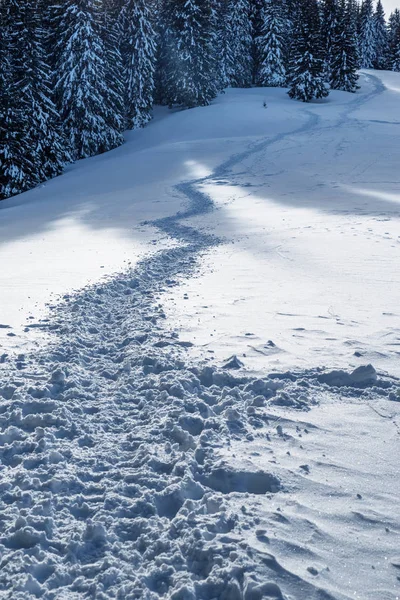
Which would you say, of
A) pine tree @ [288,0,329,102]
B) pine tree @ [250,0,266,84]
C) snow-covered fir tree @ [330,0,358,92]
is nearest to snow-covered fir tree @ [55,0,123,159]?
pine tree @ [288,0,329,102]

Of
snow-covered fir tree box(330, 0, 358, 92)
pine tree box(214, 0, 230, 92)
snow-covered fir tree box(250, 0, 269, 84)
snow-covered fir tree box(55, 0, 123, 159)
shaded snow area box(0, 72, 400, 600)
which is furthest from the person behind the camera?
snow-covered fir tree box(250, 0, 269, 84)

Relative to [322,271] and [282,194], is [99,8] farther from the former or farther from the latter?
[322,271]

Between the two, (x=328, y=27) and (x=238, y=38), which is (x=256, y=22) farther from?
(x=328, y=27)

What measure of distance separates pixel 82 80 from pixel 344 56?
24769mm

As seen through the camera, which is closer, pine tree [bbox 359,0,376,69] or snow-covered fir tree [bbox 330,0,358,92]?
snow-covered fir tree [bbox 330,0,358,92]

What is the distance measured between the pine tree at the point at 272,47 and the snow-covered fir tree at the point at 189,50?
8339 millimetres

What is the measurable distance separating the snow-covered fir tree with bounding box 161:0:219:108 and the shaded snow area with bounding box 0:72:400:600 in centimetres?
2738

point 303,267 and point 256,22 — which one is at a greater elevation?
point 256,22

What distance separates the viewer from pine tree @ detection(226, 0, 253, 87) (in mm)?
44062

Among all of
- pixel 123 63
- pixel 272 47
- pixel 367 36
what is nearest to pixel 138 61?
pixel 123 63

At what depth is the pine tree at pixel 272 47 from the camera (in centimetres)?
4162

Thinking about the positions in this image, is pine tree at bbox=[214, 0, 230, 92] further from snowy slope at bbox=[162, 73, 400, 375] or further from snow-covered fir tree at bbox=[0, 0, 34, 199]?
snowy slope at bbox=[162, 73, 400, 375]

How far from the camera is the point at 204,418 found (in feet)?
12.9

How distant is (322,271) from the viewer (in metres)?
7.44
